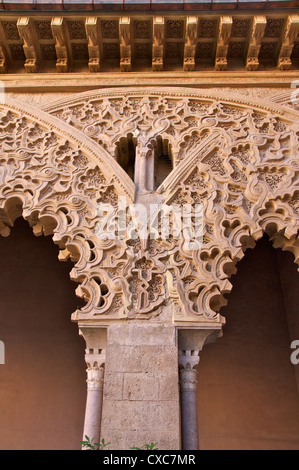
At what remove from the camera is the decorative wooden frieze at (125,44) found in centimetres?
414

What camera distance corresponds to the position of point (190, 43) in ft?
14.1

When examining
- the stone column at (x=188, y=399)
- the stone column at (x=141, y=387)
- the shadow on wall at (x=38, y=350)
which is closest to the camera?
the stone column at (x=141, y=387)

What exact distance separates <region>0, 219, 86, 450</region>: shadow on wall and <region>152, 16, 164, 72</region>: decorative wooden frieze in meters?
3.00

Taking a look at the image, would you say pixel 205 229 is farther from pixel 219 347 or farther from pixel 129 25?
pixel 219 347

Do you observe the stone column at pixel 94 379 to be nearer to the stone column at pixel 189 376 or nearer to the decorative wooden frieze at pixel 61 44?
the stone column at pixel 189 376

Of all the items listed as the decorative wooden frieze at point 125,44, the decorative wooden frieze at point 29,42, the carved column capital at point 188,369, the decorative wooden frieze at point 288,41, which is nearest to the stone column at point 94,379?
the carved column capital at point 188,369

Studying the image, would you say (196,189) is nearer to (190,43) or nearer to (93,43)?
(190,43)

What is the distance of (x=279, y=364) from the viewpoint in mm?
5559

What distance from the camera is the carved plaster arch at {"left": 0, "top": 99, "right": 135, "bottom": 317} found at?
3160 mm

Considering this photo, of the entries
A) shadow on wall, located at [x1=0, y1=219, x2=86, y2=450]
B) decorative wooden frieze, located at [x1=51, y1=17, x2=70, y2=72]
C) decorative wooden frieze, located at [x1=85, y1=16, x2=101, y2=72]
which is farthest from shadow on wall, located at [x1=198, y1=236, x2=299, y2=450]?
decorative wooden frieze, located at [x1=51, y1=17, x2=70, y2=72]

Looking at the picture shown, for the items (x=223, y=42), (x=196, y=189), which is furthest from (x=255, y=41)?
(x=196, y=189)

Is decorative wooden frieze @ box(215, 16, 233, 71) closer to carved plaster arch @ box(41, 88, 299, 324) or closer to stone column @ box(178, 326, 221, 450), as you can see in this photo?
carved plaster arch @ box(41, 88, 299, 324)
